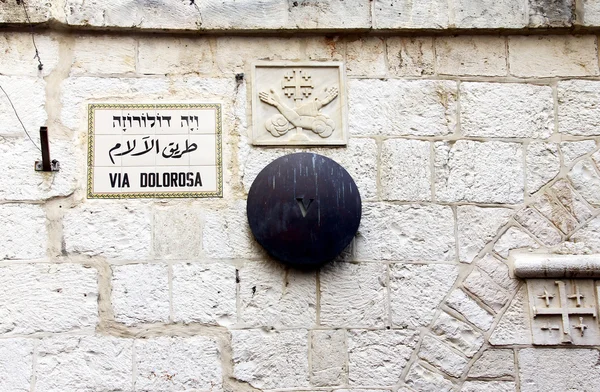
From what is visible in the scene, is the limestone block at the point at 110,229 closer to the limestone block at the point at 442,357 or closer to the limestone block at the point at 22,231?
the limestone block at the point at 22,231

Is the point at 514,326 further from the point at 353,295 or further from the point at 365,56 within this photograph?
the point at 365,56

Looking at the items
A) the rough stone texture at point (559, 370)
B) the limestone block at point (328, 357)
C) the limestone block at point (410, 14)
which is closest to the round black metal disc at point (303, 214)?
the limestone block at point (328, 357)

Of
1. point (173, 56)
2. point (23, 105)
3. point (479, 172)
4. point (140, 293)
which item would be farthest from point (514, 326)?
point (23, 105)

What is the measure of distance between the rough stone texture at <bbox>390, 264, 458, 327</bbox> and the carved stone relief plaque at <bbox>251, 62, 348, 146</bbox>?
2.15 ft

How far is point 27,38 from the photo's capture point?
12.2 feet

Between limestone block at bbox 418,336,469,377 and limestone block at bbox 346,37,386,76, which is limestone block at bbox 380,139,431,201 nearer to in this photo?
limestone block at bbox 346,37,386,76

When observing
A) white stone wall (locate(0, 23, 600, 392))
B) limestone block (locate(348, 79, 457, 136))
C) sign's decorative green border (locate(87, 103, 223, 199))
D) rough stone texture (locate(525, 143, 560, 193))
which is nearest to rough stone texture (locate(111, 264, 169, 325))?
white stone wall (locate(0, 23, 600, 392))

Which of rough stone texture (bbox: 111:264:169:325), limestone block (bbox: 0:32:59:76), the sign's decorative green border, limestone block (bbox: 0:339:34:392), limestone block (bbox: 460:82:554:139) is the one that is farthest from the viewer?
limestone block (bbox: 460:82:554:139)

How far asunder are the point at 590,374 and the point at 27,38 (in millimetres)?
2902

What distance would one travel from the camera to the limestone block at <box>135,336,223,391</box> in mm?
3387

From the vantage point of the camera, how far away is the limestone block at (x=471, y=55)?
385 cm

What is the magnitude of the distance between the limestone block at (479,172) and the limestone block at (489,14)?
0.57 metres

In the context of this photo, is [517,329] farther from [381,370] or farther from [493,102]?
[493,102]

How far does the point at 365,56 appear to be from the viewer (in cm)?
383
